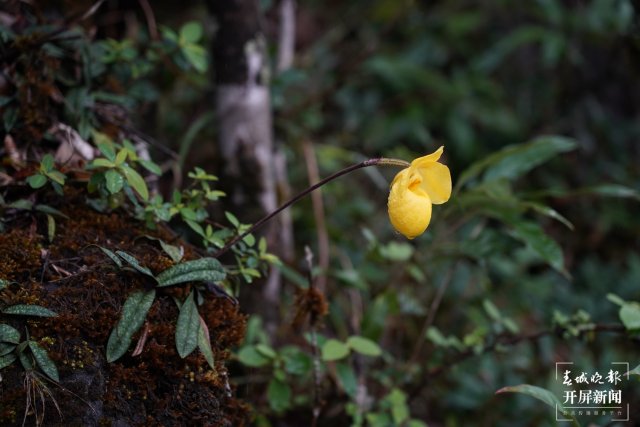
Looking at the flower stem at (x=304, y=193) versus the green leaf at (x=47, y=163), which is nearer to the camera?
the flower stem at (x=304, y=193)

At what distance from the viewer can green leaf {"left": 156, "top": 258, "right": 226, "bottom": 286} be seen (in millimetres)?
1396

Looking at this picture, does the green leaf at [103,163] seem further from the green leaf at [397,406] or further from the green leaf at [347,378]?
the green leaf at [397,406]

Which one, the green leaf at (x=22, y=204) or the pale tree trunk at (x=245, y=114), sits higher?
the pale tree trunk at (x=245, y=114)

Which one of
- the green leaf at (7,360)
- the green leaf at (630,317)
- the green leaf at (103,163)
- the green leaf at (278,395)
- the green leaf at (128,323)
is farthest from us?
the green leaf at (278,395)

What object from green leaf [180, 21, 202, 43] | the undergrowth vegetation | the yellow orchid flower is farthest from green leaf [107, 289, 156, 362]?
green leaf [180, 21, 202, 43]

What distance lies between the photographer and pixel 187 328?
4.53 feet

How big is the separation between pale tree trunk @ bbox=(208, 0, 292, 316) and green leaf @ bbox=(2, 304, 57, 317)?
1045 millimetres

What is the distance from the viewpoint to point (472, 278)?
129 inches

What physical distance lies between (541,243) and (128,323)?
145 centimetres

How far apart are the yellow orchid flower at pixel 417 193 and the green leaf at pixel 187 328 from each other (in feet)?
1.78

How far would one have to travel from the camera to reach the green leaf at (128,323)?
1305 millimetres

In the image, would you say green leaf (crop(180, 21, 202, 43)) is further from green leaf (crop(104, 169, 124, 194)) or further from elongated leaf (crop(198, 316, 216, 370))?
elongated leaf (crop(198, 316, 216, 370))

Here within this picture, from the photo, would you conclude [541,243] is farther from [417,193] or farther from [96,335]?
[96,335]

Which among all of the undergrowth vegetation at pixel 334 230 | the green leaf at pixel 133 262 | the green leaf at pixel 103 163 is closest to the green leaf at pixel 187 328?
the undergrowth vegetation at pixel 334 230
